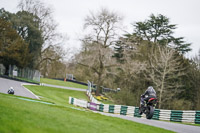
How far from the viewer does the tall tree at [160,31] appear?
5131cm

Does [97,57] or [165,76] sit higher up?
[97,57]

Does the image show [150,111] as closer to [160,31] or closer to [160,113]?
[160,113]

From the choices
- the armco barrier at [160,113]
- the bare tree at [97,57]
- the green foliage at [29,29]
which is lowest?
the armco barrier at [160,113]

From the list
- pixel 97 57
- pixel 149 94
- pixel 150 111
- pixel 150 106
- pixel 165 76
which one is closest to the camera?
pixel 150 111

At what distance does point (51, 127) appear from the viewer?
25.9 ft

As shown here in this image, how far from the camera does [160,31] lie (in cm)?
5306

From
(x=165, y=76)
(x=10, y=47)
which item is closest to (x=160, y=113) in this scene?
(x=165, y=76)

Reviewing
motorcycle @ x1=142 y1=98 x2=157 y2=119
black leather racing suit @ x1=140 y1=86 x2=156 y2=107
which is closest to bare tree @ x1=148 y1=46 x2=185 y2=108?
black leather racing suit @ x1=140 y1=86 x2=156 y2=107

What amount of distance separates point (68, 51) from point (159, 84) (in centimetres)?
2226

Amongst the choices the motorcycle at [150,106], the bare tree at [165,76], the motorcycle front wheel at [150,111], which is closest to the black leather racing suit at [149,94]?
the motorcycle at [150,106]

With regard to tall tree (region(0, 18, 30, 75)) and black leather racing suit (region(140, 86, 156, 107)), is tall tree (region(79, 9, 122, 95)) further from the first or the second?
black leather racing suit (region(140, 86, 156, 107))

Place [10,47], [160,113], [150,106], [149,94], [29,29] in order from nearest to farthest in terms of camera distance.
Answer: [150,106] < [149,94] < [160,113] < [10,47] < [29,29]

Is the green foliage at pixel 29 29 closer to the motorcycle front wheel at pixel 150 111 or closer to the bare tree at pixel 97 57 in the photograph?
the bare tree at pixel 97 57

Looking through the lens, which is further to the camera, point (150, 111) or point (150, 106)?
point (150, 106)
